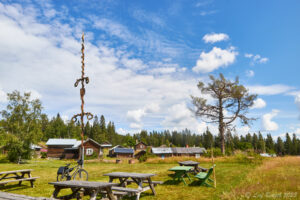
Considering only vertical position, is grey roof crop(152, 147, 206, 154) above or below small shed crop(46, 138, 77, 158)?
below

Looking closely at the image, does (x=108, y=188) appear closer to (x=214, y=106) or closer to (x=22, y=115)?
(x=214, y=106)

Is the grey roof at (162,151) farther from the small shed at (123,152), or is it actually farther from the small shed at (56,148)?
the small shed at (56,148)

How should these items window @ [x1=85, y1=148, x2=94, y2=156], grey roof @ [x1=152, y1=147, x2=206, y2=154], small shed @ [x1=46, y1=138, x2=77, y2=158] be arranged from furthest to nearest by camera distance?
grey roof @ [x1=152, y1=147, x2=206, y2=154], small shed @ [x1=46, y1=138, x2=77, y2=158], window @ [x1=85, y1=148, x2=94, y2=156]

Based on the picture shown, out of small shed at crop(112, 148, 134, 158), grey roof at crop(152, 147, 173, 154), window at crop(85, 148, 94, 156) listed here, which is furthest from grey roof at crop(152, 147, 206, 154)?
window at crop(85, 148, 94, 156)

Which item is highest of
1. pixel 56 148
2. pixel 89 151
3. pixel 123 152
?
pixel 89 151

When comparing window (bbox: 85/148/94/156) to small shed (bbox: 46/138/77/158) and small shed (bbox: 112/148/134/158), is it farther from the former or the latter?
small shed (bbox: 112/148/134/158)

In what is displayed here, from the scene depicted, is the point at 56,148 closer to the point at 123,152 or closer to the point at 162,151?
the point at 123,152

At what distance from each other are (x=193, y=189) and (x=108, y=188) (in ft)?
15.5

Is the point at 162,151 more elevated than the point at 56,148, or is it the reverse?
the point at 56,148

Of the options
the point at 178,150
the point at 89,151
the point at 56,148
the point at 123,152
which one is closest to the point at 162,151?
the point at 178,150

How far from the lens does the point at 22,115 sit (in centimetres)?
3177

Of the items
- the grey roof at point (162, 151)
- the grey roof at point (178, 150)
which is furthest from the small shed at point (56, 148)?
the grey roof at point (178, 150)

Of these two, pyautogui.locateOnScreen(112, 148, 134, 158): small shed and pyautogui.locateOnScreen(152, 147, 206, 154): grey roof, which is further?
pyautogui.locateOnScreen(152, 147, 206, 154): grey roof

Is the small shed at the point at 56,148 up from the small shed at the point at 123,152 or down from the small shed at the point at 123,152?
up
